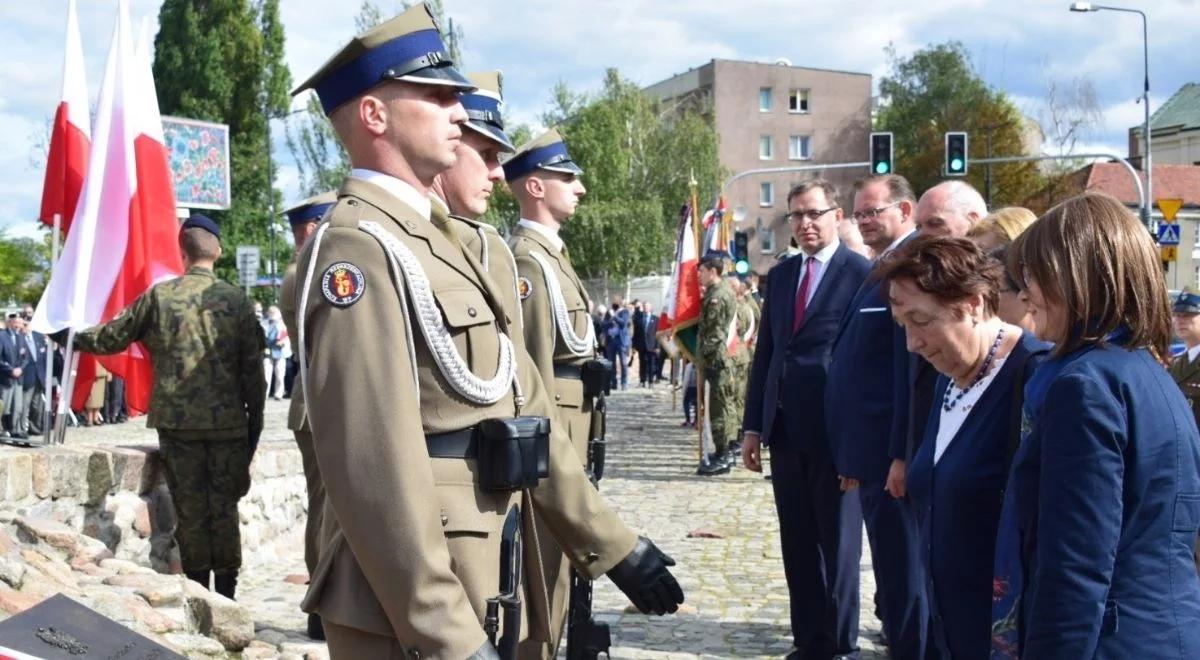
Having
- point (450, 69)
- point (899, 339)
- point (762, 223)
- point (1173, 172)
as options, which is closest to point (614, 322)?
point (899, 339)

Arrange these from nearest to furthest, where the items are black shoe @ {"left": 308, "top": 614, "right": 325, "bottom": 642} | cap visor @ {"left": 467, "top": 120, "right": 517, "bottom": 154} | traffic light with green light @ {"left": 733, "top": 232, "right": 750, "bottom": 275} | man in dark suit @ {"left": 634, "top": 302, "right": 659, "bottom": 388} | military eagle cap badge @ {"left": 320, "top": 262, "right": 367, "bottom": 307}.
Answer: military eagle cap badge @ {"left": 320, "top": 262, "right": 367, "bottom": 307}
cap visor @ {"left": 467, "top": 120, "right": 517, "bottom": 154}
black shoe @ {"left": 308, "top": 614, "right": 325, "bottom": 642}
traffic light with green light @ {"left": 733, "top": 232, "right": 750, "bottom": 275}
man in dark suit @ {"left": 634, "top": 302, "right": 659, "bottom": 388}

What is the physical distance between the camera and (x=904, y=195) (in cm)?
593

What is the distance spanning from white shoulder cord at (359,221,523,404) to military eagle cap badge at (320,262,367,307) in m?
0.08

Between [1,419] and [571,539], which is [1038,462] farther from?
[1,419]

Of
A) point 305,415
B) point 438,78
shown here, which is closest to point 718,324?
point 305,415

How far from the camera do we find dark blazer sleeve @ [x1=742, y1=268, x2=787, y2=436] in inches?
251

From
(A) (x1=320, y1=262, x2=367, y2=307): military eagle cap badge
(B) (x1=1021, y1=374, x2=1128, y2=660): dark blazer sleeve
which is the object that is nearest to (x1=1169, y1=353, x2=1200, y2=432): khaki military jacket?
(B) (x1=1021, y1=374, x2=1128, y2=660): dark blazer sleeve

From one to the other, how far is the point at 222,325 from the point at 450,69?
4.00 m

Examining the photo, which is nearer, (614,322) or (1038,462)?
(1038,462)

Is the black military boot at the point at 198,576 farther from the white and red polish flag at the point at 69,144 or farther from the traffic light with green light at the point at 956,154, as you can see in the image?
the traffic light with green light at the point at 956,154

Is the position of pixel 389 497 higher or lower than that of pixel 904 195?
lower

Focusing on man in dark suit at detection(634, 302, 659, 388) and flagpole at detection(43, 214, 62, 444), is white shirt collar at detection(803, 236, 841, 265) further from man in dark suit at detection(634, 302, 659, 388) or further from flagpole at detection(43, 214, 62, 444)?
man in dark suit at detection(634, 302, 659, 388)

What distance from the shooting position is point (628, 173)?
61000 millimetres

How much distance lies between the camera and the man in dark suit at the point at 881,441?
4953 mm
